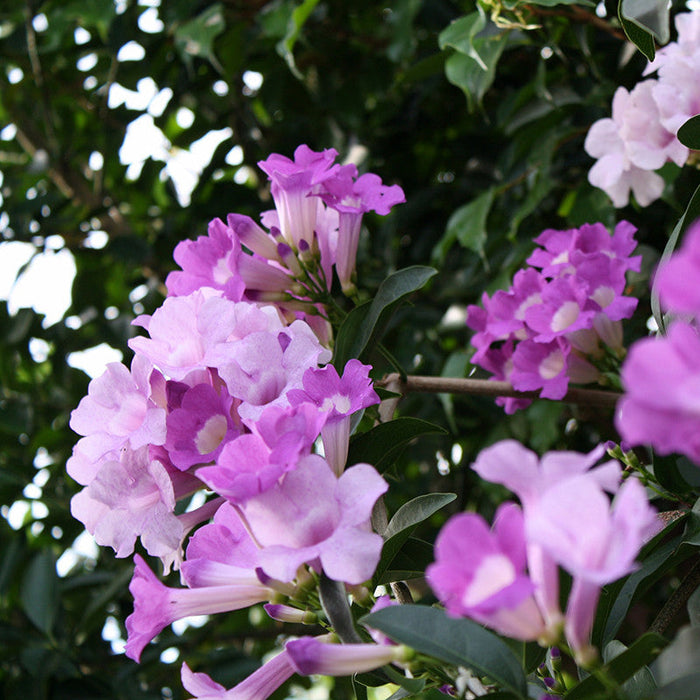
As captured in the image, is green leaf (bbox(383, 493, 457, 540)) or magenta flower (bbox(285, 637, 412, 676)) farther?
green leaf (bbox(383, 493, 457, 540))

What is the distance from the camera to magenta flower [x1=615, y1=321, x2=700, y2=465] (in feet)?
1.17

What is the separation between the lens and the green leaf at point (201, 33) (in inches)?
60.1

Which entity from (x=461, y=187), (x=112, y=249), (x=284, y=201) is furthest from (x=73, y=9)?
(x=284, y=201)

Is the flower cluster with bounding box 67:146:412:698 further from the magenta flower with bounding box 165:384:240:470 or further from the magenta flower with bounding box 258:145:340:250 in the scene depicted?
the magenta flower with bounding box 258:145:340:250

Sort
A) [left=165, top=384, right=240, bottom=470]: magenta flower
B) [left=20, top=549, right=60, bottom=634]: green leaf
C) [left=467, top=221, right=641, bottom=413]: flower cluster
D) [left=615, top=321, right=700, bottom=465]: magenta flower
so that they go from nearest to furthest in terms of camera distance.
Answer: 1. [left=615, top=321, right=700, bottom=465]: magenta flower
2. [left=165, top=384, right=240, bottom=470]: magenta flower
3. [left=467, top=221, right=641, bottom=413]: flower cluster
4. [left=20, top=549, right=60, bottom=634]: green leaf

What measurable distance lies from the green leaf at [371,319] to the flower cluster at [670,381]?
52 cm

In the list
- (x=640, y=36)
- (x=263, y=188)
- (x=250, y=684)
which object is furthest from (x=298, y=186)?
(x=263, y=188)

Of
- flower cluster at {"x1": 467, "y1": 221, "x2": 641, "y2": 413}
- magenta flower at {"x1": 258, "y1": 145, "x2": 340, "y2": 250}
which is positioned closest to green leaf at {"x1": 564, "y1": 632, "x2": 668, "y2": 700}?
flower cluster at {"x1": 467, "y1": 221, "x2": 641, "y2": 413}

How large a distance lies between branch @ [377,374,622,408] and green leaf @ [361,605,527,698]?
0.43m

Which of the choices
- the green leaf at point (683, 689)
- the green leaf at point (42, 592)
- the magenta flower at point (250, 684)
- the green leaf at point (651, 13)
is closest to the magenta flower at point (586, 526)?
the green leaf at point (683, 689)

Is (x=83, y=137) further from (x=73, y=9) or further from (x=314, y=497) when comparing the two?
(x=314, y=497)

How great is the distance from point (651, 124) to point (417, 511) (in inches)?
25.8

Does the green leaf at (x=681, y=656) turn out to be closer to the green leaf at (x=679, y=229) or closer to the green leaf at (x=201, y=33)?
the green leaf at (x=679, y=229)

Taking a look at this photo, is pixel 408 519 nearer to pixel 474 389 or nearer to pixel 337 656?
pixel 337 656
